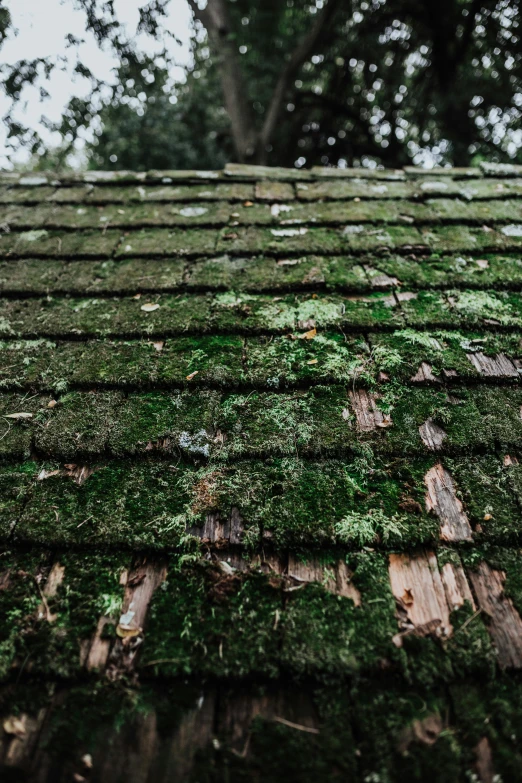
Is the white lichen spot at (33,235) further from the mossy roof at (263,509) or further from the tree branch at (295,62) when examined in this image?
the tree branch at (295,62)

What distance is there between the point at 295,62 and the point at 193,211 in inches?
267

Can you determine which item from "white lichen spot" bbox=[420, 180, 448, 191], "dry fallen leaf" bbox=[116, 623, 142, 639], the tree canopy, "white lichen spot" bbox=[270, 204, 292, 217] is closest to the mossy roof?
"dry fallen leaf" bbox=[116, 623, 142, 639]

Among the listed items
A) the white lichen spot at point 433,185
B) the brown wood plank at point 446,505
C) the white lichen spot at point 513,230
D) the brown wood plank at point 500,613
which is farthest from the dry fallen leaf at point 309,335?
the white lichen spot at point 433,185

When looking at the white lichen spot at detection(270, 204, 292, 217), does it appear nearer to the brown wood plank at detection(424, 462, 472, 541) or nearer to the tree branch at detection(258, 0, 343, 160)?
the brown wood plank at detection(424, 462, 472, 541)

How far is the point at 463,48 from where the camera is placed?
756 centimetres

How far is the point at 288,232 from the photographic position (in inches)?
91.9

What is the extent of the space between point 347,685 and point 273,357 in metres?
1.08

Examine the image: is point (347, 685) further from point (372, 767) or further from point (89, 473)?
point (89, 473)

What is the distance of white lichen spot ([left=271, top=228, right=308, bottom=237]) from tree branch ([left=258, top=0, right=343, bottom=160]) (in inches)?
239

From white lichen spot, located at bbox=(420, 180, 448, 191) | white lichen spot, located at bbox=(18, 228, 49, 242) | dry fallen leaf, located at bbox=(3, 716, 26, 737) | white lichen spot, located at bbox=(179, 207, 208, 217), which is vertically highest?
white lichen spot, located at bbox=(420, 180, 448, 191)

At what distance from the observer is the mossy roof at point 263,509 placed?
0.85 m

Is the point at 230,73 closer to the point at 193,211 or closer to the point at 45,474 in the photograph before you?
the point at 193,211

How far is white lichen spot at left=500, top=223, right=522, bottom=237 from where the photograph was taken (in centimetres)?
227

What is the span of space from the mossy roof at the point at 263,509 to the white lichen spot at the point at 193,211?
1.24ft
